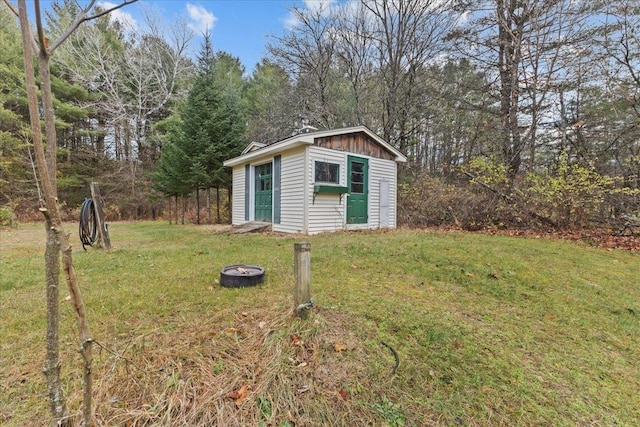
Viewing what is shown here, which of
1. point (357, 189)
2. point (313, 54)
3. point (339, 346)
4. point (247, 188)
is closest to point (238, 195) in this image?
point (247, 188)

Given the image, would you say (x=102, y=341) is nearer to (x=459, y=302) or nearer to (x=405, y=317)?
(x=405, y=317)

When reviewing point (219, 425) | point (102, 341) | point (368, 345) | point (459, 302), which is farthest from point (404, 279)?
point (102, 341)

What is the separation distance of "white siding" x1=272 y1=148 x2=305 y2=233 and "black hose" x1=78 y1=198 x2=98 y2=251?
452 centimetres

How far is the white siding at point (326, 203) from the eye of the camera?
804cm

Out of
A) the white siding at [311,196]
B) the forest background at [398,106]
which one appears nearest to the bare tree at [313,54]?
the forest background at [398,106]

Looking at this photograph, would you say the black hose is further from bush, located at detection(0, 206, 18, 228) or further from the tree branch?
bush, located at detection(0, 206, 18, 228)

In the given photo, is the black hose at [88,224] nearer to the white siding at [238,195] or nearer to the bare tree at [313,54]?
the white siding at [238,195]

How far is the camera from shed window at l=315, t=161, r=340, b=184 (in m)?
8.23

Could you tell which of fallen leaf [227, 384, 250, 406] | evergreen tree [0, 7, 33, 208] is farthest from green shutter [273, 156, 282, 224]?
evergreen tree [0, 7, 33, 208]

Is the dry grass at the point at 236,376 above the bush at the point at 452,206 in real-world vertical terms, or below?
below

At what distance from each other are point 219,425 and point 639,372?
3.02m

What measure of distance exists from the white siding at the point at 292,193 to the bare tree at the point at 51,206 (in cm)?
689

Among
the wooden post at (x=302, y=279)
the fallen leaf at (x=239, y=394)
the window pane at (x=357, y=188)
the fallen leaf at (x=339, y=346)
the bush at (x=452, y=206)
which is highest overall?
the window pane at (x=357, y=188)

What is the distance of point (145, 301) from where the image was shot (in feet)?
9.82
